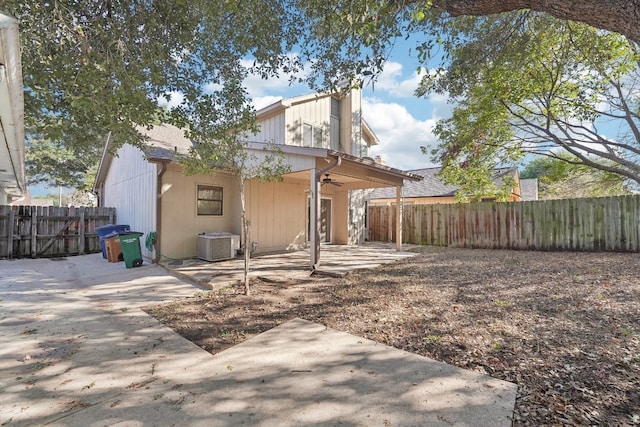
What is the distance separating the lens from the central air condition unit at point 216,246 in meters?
7.80

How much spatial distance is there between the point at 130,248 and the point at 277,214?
442cm

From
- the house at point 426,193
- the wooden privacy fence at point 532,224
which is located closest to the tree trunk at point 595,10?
the wooden privacy fence at point 532,224

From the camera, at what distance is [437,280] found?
5797 mm

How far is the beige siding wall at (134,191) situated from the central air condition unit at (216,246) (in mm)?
1327

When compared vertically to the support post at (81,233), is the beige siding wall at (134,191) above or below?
above

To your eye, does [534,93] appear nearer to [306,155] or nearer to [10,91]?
[306,155]

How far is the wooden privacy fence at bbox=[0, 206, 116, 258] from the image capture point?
915cm

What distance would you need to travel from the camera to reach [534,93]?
8555 millimetres

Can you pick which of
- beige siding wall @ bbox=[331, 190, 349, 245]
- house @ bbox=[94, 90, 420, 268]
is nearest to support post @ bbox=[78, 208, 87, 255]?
house @ bbox=[94, 90, 420, 268]

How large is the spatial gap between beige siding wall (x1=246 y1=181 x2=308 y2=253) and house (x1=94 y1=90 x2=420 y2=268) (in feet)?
0.11

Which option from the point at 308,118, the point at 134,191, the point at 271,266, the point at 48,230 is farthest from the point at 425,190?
the point at 48,230

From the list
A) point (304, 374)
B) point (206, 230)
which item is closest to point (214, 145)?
point (304, 374)

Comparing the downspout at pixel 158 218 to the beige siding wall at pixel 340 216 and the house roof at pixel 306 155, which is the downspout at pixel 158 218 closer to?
the house roof at pixel 306 155

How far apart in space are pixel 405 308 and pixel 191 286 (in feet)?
13.1
